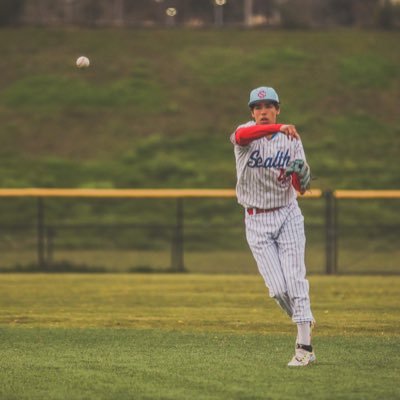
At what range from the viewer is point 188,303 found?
13281mm

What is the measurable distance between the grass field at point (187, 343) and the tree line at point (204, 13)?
2623cm

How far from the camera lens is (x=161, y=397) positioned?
6629 mm

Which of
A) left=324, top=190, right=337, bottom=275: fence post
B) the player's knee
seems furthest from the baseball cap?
left=324, top=190, right=337, bottom=275: fence post

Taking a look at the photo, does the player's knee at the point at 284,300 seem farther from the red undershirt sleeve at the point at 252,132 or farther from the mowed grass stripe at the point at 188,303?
the mowed grass stripe at the point at 188,303

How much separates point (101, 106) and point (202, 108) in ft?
9.11

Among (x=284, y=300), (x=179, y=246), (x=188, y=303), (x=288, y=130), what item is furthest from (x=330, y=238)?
(x=288, y=130)

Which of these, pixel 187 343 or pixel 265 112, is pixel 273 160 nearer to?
pixel 265 112

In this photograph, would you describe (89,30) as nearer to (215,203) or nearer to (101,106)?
(101,106)

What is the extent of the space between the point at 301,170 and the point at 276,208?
0.38 m

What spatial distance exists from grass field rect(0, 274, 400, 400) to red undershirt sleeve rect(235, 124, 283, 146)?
1.48 meters

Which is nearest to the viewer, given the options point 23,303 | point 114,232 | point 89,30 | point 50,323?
point 50,323

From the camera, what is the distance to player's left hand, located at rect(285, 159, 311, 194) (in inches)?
307

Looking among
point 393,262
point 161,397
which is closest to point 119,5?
point 393,262

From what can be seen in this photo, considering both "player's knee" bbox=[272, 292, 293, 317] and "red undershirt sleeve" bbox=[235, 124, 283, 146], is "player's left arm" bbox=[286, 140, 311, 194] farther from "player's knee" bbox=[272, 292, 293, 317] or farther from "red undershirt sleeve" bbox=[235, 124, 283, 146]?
"player's knee" bbox=[272, 292, 293, 317]
